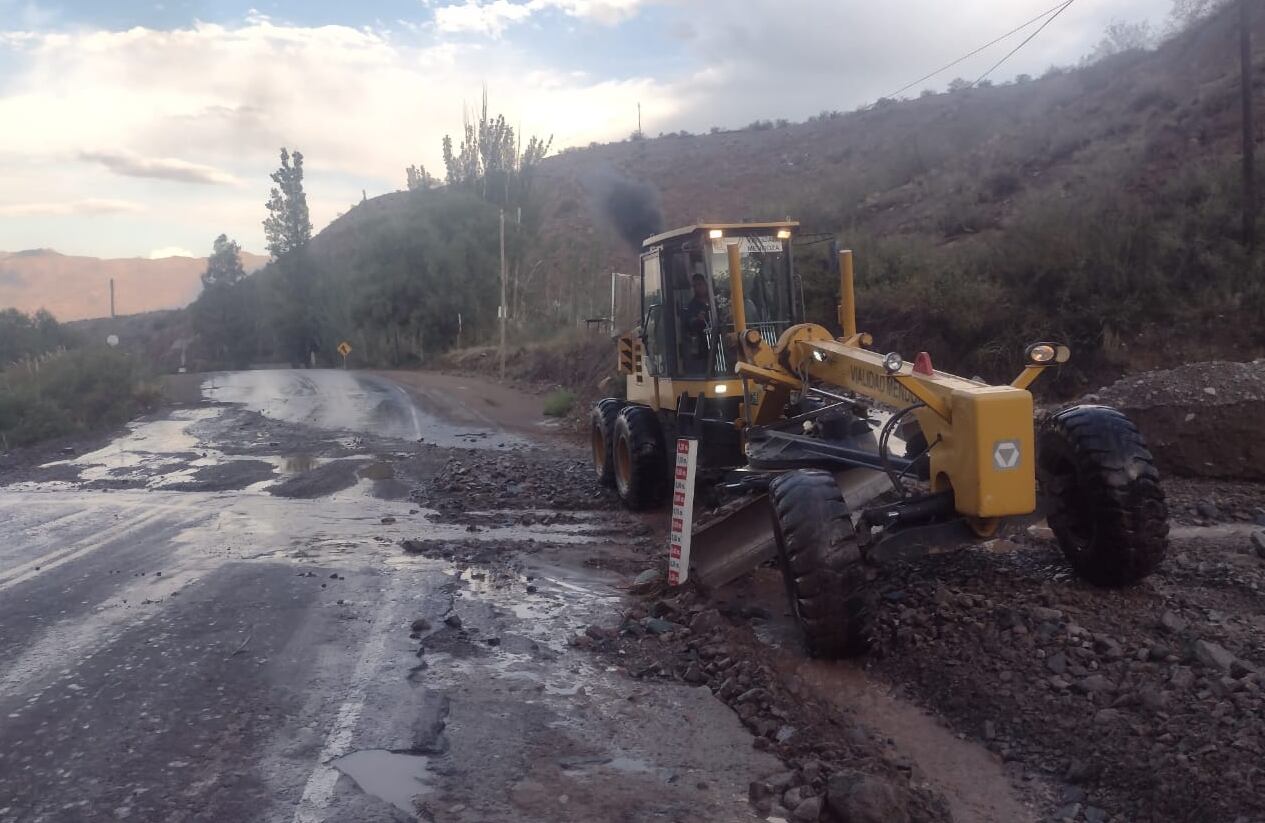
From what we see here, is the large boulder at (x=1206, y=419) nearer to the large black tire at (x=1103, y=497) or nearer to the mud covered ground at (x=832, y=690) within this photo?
the mud covered ground at (x=832, y=690)

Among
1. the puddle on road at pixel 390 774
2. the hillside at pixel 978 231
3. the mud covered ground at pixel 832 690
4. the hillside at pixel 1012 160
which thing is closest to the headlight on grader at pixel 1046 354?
the mud covered ground at pixel 832 690

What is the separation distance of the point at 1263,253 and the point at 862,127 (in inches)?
1807

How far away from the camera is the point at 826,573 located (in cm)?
651

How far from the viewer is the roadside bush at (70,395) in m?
23.5

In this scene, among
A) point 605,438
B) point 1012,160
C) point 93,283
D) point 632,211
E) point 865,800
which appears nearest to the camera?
point 865,800

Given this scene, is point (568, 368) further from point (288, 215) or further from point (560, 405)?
point (288, 215)

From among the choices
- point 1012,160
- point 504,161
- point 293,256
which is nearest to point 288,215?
point 293,256

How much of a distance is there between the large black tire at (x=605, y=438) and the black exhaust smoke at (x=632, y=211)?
7961 mm

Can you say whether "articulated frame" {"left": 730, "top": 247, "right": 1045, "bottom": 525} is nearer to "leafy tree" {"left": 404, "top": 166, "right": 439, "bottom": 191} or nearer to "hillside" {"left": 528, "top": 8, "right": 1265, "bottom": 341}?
"hillside" {"left": 528, "top": 8, "right": 1265, "bottom": 341}

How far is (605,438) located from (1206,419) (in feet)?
22.5

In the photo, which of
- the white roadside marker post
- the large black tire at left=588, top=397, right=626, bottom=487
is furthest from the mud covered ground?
the large black tire at left=588, top=397, right=626, bottom=487

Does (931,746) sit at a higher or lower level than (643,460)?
lower

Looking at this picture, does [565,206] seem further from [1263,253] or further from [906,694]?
[906,694]

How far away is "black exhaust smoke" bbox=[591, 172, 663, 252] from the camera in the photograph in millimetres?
23188
